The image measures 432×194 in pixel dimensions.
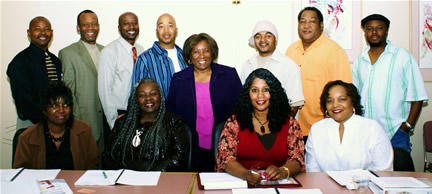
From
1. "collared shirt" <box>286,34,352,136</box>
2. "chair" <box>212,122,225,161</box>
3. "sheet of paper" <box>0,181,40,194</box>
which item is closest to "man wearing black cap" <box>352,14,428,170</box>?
"collared shirt" <box>286,34,352,136</box>

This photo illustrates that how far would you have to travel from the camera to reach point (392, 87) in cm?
340

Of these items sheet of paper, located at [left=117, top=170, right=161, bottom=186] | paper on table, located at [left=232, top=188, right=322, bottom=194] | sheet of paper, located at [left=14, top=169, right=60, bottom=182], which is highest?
sheet of paper, located at [left=14, top=169, right=60, bottom=182]

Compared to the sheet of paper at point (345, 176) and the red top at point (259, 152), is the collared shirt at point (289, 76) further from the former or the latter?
the sheet of paper at point (345, 176)

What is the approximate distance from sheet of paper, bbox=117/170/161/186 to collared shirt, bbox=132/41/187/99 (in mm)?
1378

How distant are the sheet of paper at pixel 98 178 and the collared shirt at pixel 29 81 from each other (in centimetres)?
156

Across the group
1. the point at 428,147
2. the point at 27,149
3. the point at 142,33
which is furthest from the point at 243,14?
the point at 27,149

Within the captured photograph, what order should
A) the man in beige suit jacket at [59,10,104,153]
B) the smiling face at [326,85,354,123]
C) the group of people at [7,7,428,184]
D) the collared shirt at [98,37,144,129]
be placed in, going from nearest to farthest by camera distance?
1. the group of people at [7,7,428,184]
2. the smiling face at [326,85,354,123]
3. the collared shirt at [98,37,144,129]
4. the man in beige suit jacket at [59,10,104,153]

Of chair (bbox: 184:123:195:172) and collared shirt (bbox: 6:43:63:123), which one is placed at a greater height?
collared shirt (bbox: 6:43:63:123)

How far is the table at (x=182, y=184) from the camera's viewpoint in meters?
1.90

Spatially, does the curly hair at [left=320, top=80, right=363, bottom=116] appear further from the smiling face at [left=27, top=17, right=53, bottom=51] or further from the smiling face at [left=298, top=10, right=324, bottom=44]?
the smiling face at [left=27, top=17, right=53, bottom=51]

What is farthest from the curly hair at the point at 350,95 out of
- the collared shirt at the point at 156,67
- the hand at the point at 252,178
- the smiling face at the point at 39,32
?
the smiling face at the point at 39,32

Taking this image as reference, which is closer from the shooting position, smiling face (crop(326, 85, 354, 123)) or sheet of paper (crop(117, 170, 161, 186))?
sheet of paper (crop(117, 170, 161, 186))

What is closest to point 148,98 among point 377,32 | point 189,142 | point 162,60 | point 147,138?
point 147,138

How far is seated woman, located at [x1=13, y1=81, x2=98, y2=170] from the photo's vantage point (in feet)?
8.46
